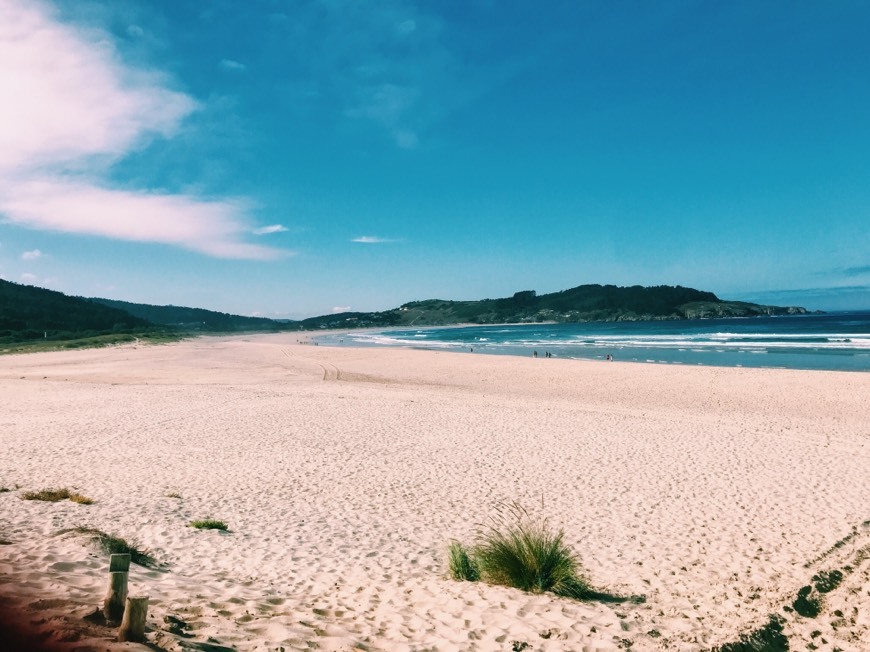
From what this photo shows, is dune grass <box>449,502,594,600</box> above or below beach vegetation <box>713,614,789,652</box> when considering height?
above

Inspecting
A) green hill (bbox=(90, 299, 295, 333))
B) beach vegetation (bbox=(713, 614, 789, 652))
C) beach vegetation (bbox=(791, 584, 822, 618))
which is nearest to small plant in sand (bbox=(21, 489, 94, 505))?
beach vegetation (bbox=(713, 614, 789, 652))

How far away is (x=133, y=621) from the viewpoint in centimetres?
381

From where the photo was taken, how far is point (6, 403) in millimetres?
20000

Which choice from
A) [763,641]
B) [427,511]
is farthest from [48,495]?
[763,641]

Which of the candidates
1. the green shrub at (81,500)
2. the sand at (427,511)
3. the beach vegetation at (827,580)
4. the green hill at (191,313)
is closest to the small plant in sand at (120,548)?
the sand at (427,511)

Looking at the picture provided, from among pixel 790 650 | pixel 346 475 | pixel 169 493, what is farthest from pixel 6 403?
pixel 790 650

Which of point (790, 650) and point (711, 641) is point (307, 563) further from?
point (790, 650)

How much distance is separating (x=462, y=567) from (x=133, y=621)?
11.8 ft

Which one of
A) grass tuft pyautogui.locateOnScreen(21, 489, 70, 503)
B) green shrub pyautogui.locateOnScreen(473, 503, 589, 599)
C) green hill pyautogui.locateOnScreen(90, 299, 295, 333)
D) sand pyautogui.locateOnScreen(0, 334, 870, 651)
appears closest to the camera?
sand pyautogui.locateOnScreen(0, 334, 870, 651)

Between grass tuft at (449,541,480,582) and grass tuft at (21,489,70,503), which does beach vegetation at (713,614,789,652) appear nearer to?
grass tuft at (449,541,480,582)

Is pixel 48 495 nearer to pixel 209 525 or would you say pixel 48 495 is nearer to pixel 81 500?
pixel 81 500

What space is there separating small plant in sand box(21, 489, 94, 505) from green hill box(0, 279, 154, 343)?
77.5 meters

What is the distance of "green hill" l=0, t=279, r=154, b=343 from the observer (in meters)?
78.8

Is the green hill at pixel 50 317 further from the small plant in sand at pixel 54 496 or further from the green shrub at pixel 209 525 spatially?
the green shrub at pixel 209 525
